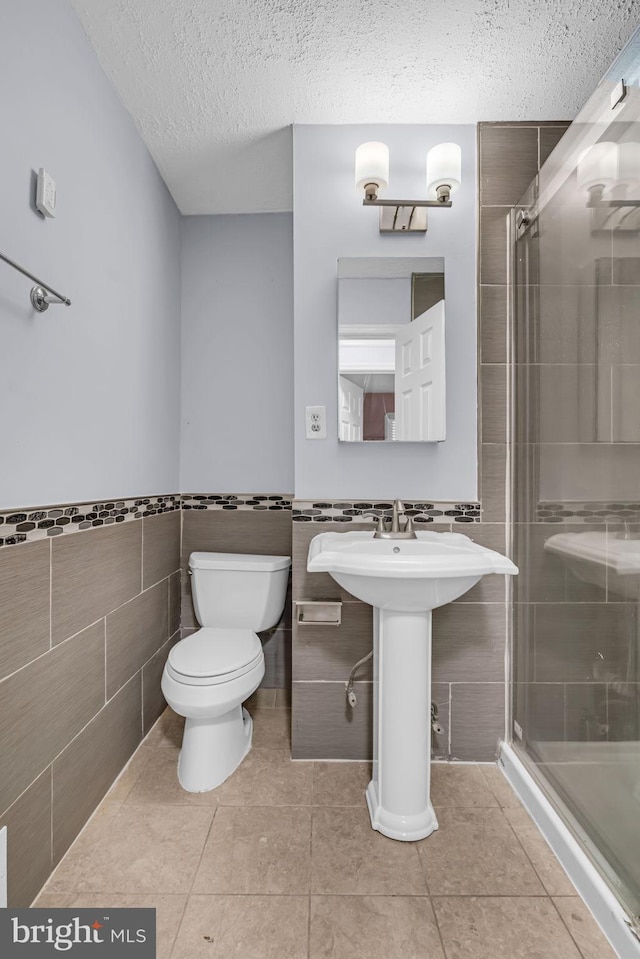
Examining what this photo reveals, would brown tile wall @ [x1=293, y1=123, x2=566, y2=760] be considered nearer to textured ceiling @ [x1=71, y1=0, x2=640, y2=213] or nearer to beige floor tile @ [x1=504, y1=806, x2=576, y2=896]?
textured ceiling @ [x1=71, y1=0, x2=640, y2=213]

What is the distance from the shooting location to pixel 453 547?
162 cm

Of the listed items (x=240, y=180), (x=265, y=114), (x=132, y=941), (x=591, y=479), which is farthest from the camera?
(x=240, y=180)

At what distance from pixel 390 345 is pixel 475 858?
5.25ft

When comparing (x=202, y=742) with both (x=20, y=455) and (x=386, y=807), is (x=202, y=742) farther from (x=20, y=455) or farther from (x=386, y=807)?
(x=20, y=455)

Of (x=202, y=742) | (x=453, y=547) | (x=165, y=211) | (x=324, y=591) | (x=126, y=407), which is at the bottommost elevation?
(x=202, y=742)

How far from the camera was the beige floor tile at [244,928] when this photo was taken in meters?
1.12

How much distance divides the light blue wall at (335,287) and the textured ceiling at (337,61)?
0.11 metres

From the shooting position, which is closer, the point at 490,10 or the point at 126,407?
the point at 490,10

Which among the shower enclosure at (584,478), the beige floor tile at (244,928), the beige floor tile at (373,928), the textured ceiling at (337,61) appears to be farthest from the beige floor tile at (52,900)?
the textured ceiling at (337,61)

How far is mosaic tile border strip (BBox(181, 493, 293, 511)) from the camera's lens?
2475mm

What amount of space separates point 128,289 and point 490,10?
1399 millimetres

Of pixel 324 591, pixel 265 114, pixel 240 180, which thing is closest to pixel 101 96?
pixel 265 114

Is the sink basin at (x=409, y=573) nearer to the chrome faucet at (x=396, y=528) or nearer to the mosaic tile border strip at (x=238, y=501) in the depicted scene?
the chrome faucet at (x=396, y=528)

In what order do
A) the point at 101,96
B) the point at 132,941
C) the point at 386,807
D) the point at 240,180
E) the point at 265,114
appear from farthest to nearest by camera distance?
the point at 240,180 → the point at 265,114 → the point at 101,96 → the point at 386,807 → the point at 132,941
